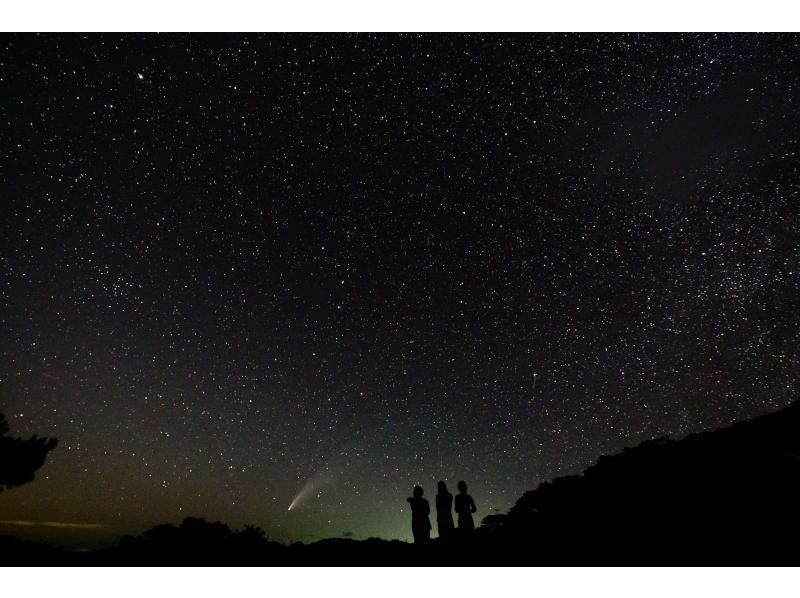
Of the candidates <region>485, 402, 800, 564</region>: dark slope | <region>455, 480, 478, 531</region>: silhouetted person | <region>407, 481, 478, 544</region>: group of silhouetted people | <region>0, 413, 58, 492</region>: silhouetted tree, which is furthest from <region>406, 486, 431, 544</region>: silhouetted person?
<region>0, 413, 58, 492</region>: silhouetted tree

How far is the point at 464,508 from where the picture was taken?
24.4 feet

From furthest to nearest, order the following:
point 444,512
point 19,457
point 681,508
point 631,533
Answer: point 19,457 → point 681,508 → point 444,512 → point 631,533

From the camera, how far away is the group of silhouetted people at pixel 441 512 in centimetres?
744

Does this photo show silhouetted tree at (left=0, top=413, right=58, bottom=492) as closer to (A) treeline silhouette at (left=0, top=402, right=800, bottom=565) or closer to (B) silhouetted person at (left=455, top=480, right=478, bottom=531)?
(A) treeline silhouette at (left=0, top=402, right=800, bottom=565)

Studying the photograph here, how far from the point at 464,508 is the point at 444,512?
340 millimetres

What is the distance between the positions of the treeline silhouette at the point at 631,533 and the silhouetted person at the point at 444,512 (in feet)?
0.42

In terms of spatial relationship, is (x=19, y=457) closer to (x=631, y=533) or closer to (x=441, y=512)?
(x=441, y=512)

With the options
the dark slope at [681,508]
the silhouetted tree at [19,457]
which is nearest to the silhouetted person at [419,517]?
the dark slope at [681,508]

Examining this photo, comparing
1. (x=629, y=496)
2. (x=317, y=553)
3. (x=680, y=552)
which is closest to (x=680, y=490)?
(x=629, y=496)

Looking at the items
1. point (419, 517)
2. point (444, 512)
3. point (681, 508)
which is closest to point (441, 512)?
point (444, 512)

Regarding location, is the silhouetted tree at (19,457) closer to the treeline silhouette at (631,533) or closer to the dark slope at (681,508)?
the treeline silhouette at (631,533)

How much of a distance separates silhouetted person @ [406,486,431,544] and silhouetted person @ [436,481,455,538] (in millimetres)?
212

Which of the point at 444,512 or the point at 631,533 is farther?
the point at 444,512
